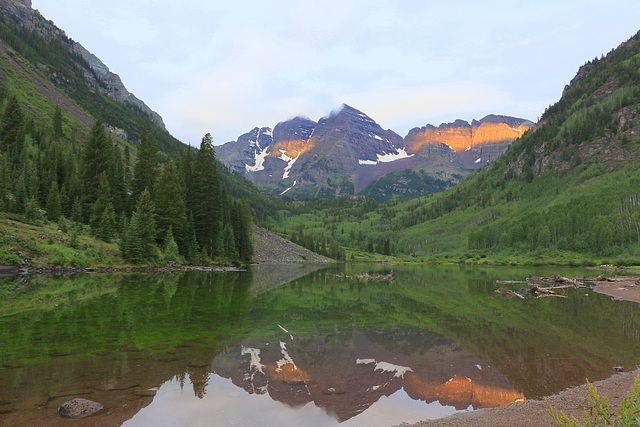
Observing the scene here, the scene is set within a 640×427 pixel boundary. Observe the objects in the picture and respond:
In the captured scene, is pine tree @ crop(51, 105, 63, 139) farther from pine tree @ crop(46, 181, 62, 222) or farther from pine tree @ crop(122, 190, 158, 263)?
pine tree @ crop(122, 190, 158, 263)

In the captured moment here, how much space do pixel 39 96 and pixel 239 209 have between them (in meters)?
127

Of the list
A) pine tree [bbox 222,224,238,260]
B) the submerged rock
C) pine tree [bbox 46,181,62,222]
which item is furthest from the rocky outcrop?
the submerged rock

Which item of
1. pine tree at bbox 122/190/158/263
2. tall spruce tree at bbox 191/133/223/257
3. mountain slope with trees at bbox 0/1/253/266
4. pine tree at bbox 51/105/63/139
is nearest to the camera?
mountain slope with trees at bbox 0/1/253/266

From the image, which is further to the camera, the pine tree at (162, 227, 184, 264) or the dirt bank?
the pine tree at (162, 227, 184, 264)

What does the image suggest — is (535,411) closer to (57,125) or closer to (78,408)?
(78,408)

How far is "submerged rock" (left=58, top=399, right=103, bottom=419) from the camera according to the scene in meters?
8.80

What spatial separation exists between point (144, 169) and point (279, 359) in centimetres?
7720

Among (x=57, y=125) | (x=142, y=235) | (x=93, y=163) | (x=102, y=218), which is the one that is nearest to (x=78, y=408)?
(x=142, y=235)

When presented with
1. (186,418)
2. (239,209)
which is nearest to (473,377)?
(186,418)

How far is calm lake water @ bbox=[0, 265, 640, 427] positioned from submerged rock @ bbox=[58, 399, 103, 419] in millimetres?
234

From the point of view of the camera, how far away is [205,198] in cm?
→ 7869

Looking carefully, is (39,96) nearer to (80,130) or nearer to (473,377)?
(80,130)

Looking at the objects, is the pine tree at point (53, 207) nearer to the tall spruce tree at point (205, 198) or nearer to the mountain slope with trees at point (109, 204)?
the mountain slope with trees at point (109, 204)

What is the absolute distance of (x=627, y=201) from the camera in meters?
146
